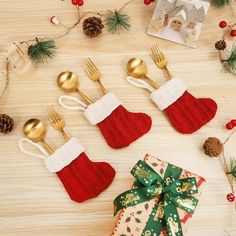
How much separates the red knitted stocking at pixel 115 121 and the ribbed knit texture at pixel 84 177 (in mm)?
73

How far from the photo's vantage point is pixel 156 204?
880mm

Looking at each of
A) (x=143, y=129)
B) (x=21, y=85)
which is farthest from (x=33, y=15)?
(x=143, y=129)

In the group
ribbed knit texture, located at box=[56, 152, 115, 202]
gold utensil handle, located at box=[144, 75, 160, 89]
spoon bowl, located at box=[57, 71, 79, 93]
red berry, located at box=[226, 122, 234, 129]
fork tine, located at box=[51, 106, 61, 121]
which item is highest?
gold utensil handle, located at box=[144, 75, 160, 89]

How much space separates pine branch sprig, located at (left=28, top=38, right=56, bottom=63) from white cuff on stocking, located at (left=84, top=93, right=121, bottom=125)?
0.69ft

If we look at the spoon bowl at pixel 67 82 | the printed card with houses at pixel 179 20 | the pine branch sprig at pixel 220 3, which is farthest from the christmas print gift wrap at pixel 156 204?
the pine branch sprig at pixel 220 3

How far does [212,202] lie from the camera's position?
0.98m

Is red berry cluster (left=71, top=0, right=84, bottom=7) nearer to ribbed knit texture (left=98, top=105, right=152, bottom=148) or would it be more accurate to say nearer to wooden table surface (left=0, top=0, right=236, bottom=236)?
wooden table surface (left=0, top=0, right=236, bottom=236)

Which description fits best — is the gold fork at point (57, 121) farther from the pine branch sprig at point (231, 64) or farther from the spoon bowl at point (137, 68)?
the pine branch sprig at point (231, 64)

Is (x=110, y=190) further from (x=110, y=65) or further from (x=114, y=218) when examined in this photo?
(x=110, y=65)

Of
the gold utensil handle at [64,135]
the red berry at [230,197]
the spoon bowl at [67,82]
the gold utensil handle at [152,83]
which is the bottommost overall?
the red berry at [230,197]

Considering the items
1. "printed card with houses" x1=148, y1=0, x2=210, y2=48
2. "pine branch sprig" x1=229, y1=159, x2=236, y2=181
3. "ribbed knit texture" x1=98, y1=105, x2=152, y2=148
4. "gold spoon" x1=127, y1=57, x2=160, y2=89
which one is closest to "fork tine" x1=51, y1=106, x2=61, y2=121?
"ribbed knit texture" x1=98, y1=105, x2=152, y2=148

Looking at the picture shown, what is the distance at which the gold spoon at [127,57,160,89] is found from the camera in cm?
107

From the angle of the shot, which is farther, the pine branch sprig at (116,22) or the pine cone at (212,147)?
the pine branch sprig at (116,22)

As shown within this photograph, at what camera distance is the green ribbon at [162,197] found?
862 millimetres
